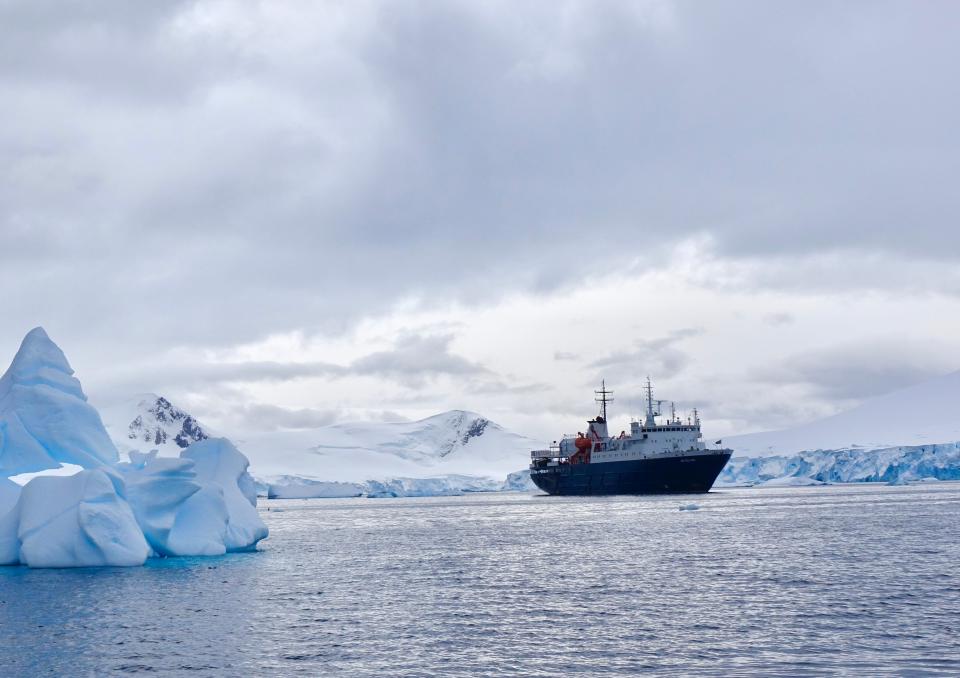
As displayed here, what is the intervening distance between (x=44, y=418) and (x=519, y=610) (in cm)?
2546

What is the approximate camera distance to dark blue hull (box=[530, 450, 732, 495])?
9094cm

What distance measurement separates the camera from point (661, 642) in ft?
60.4

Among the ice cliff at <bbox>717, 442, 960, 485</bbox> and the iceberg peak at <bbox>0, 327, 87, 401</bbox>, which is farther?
the ice cliff at <bbox>717, 442, 960, 485</bbox>

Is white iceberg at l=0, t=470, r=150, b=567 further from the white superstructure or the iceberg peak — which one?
the white superstructure

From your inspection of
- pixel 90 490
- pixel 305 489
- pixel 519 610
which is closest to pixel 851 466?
pixel 305 489

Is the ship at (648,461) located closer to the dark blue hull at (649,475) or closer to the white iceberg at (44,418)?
the dark blue hull at (649,475)

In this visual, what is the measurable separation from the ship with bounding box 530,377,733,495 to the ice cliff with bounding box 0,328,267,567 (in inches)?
2192

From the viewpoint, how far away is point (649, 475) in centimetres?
9356

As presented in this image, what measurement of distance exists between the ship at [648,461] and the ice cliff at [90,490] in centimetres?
5567

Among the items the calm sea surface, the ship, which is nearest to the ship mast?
the ship

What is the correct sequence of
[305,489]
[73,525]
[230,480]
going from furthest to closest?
[305,489], [230,480], [73,525]

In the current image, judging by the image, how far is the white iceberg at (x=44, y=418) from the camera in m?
38.8

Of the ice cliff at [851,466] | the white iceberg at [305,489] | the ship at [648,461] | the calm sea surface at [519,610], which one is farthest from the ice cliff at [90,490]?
the white iceberg at [305,489]

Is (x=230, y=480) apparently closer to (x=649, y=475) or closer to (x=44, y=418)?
(x=44, y=418)
